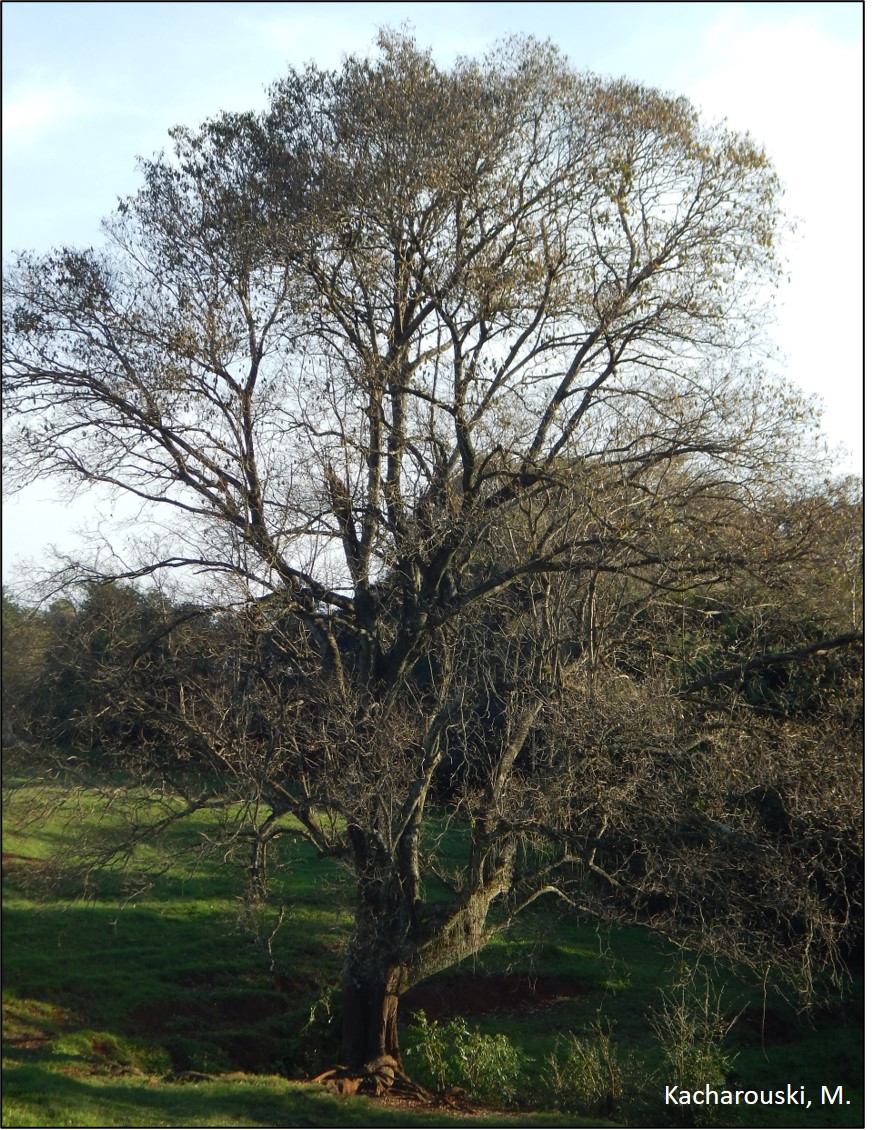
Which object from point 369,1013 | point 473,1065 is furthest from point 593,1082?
point 369,1013

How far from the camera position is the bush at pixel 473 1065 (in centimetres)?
1127

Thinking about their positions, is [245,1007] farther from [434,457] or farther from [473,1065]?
[434,457]

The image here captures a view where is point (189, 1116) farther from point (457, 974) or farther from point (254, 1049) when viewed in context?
point (457, 974)

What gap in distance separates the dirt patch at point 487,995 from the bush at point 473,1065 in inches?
137

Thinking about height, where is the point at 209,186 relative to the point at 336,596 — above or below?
above

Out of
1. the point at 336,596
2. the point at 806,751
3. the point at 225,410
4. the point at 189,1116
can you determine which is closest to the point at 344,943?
the point at 189,1116

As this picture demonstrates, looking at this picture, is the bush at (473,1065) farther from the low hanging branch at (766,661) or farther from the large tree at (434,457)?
the low hanging branch at (766,661)

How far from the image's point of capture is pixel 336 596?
12320mm

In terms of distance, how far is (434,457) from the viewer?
12016 millimetres

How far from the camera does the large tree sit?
1099 cm

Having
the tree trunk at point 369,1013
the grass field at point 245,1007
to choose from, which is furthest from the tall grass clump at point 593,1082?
the tree trunk at point 369,1013

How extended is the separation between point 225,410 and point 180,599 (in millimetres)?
2401

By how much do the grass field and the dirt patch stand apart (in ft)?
0.12

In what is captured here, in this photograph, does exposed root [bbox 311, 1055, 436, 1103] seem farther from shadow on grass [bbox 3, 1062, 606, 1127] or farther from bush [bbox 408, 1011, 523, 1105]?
shadow on grass [bbox 3, 1062, 606, 1127]
